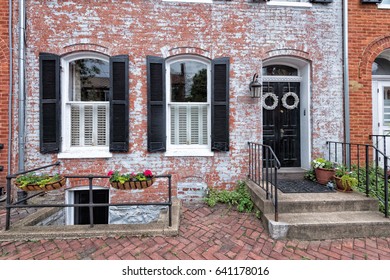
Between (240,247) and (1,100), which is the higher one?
(1,100)

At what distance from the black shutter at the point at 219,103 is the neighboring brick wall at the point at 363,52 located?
298 cm

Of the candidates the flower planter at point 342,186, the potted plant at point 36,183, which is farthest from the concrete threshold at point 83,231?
the flower planter at point 342,186

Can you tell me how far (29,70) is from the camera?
14.3 ft

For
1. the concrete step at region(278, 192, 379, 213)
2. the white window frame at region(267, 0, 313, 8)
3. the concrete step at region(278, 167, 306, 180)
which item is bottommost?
the concrete step at region(278, 192, 379, 213)

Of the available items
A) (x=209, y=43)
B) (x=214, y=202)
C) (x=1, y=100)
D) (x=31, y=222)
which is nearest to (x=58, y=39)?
(x=1, y=100)

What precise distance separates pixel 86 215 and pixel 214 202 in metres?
3.13

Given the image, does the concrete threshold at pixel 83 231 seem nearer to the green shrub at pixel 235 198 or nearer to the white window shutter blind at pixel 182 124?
the green shrub at pixel 235 198

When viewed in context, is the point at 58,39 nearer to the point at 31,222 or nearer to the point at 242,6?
the point at 31,222

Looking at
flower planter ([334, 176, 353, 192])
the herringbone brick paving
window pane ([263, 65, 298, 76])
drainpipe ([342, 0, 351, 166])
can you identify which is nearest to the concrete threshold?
the herringbone brick paving

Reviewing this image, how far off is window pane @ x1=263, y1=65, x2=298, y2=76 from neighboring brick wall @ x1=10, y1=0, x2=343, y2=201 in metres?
0.48

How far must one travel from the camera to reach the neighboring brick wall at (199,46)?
4367 mm

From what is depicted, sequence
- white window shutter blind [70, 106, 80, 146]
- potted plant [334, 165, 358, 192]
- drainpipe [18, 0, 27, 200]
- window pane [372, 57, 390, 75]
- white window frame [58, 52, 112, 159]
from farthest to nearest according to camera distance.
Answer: window pane [372, 57, 390, 75] → white window shutter blind [70, 106, 80, 146] → white window frame [58, 52, 112, 159] → drainpipe [18, 0, 27, 200] → potted plant [334, 165, 358, 192]

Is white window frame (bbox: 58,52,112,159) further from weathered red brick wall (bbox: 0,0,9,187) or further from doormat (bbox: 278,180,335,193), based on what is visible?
doormat (bbox: 278,180,335,193)

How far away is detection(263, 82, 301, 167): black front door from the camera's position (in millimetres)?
5066
